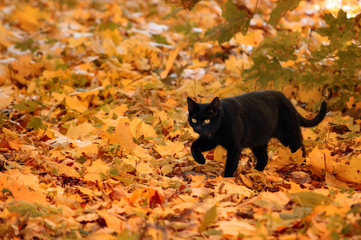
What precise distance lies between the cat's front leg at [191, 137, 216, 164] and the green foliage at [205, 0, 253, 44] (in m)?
0.76

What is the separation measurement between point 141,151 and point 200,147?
0.45 m

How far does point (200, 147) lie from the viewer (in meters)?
3.34

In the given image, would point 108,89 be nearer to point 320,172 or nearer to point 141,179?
point 141,179

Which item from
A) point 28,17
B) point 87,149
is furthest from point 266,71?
point 28,17

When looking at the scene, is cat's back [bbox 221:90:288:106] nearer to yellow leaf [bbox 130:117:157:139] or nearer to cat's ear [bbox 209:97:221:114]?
cat's ear [bbox 209:97:221:114]

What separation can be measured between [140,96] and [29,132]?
1.21 metres

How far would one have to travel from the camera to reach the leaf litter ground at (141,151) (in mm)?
2125

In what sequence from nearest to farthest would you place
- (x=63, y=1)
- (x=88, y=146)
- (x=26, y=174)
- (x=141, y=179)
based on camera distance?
(x=26, y=174) < (x=141, y=179) < (x=88, y=146) < (x=63, y=1)

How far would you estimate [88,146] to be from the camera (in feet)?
11.0

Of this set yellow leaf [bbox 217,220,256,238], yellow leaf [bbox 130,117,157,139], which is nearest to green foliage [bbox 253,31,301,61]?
yellow leaf [bbox 130,117,157,139]

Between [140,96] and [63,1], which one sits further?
[63,1]

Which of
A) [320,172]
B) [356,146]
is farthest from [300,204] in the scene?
[356,146]

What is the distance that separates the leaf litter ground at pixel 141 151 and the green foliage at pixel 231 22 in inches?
25.5

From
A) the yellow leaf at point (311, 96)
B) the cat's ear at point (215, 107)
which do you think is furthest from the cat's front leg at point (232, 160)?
the yellow leaf at point (311, 96)
